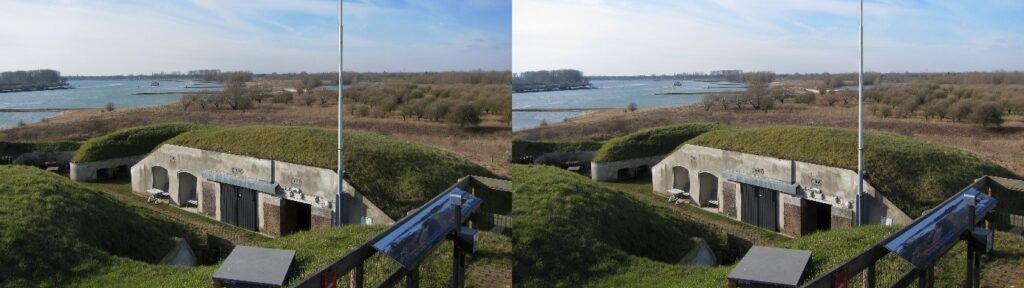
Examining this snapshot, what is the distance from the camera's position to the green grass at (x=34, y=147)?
169 inches

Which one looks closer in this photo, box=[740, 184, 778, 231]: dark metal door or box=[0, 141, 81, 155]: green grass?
box=[740, 184, 778, 231]: dark metal door

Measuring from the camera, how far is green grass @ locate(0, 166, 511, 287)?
402 centimetres

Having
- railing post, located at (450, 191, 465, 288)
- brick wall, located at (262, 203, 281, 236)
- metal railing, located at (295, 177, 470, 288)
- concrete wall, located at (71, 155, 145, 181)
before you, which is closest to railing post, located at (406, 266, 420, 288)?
metal railing, located at (295, 177, 470, 288)

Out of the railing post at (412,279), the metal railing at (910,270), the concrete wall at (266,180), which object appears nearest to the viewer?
the metal railing at (910,270)

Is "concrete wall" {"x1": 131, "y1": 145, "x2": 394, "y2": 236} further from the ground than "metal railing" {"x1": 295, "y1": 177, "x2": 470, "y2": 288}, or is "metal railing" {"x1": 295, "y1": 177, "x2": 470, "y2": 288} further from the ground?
"concrete wall" {"x1": 131, "y1": 145, "x2": 394, "y2": 236}

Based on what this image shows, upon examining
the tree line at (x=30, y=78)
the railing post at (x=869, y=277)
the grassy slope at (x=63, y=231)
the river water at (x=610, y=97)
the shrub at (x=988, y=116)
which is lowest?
the railing post at (x=869, y=277)

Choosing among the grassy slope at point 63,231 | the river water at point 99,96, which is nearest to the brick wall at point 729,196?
the grassy slope at point 63,231

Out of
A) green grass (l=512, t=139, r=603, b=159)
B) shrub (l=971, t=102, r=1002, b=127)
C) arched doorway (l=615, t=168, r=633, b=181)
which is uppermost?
shrub (l=971, t=102, r=1002, b=127)

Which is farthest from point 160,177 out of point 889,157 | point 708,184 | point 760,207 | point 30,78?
point 889,157

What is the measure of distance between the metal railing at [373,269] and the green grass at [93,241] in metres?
0.03

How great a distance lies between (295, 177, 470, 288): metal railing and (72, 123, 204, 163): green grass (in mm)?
1270

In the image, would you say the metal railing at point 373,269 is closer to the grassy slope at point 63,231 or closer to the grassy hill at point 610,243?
the grassy hill at point 610,243

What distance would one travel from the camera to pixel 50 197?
4.20 m

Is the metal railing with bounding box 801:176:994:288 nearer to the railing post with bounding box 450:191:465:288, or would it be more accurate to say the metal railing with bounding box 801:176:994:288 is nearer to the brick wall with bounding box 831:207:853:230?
the brick wall with bounding box 831:207:853:230
